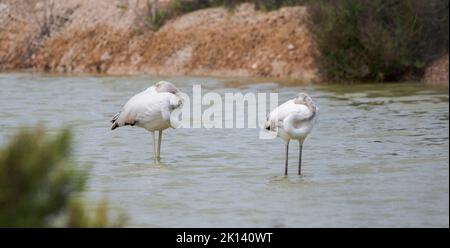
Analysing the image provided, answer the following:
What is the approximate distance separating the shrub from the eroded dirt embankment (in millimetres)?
734

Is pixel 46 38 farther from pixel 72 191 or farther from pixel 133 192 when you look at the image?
pixel 72 191

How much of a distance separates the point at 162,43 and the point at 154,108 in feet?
47.4

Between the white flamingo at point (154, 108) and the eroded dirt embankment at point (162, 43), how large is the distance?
10130 mm

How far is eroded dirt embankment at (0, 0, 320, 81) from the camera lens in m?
25.1

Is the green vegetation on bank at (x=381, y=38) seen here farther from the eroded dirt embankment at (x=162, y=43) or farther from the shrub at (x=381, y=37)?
the eroded dirt embankment at (x=162, y=43)

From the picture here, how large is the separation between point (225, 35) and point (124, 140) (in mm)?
10794

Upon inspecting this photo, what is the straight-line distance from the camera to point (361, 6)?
2241 cm

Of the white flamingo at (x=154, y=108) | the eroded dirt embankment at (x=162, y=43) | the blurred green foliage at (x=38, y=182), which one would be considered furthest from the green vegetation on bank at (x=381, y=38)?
the blurred green foliage at (x=38, y=182)

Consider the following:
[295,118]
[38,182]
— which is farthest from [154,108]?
[38,182]

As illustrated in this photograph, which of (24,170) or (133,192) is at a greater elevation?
(24,170)

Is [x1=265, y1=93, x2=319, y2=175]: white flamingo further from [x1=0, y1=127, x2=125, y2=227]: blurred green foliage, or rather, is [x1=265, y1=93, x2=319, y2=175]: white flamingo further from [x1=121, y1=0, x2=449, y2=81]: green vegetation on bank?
[x1=121, y1=0, x2=449, y2=81]: green vegetation on bank

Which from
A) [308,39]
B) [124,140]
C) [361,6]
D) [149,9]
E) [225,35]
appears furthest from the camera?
[149,9]

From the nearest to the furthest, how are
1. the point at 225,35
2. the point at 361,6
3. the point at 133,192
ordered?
the point at 133,192 → the point at 361,6 → the point at 225,35
